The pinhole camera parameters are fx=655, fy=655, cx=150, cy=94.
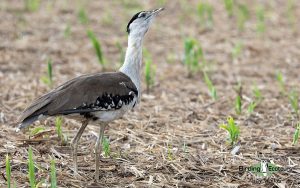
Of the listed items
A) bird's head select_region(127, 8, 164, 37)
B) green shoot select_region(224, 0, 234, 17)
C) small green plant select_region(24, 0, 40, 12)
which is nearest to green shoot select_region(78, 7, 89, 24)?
small green plant select_region(24, 0, 40, 12)

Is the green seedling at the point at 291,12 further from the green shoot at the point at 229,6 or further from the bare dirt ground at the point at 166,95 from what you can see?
the green shoot at the point at 229,6

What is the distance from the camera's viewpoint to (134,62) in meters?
5.66

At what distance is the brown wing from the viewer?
16.0 ft

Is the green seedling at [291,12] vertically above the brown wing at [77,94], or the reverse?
the green seedling at [291,12]

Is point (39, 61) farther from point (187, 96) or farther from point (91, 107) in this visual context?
point (91, 107)

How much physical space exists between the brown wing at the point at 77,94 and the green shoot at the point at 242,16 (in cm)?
558

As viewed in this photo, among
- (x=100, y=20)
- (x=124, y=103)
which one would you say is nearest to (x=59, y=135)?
(x=124, y=103)

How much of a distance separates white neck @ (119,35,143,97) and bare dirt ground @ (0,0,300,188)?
0.67m

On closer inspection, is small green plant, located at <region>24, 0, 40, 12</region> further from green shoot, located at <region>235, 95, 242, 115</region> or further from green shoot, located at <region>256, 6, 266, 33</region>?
green shoot, located at <region>235, 95, 242, 115</region>

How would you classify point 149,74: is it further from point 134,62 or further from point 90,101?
point 90,101

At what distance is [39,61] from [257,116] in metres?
3.29

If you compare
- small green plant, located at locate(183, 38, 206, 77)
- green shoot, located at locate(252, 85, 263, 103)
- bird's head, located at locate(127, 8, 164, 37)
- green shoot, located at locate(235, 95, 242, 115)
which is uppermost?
bird's head, located at locate(127, 8, 164, 37)

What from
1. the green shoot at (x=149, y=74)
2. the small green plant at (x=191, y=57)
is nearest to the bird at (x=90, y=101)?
the green shoot at (x=149, y=74)

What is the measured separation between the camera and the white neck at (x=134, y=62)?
221 inches
